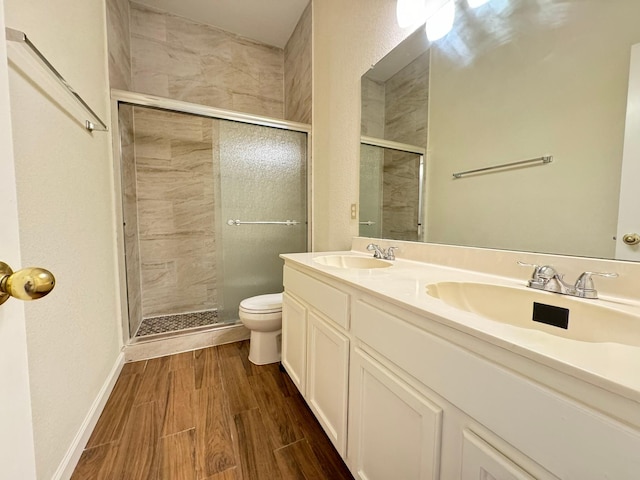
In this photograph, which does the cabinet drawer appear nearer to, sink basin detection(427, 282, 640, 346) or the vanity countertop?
the vanity countertop

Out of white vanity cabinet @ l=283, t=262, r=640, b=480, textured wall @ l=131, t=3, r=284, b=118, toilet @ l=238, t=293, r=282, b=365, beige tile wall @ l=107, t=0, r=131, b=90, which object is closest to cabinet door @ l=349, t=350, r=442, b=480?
white vanity cabinet @ l=283, t=262, r=640, b=480

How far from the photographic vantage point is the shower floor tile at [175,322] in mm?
2041

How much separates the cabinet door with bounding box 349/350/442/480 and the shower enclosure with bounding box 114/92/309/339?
149 centimetres

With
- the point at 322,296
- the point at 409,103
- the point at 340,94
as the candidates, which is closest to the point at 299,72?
the point at 340,94

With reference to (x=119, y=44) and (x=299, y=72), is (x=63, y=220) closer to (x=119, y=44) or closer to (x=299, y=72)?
(x=119, y=44)

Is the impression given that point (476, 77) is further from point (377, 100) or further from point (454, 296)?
point (454, 296)

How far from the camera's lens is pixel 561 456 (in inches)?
14.5

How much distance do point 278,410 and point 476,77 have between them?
5.83 ft

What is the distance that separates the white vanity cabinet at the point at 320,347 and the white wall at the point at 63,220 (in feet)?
3.01

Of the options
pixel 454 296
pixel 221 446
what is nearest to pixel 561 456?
pixel 454 296

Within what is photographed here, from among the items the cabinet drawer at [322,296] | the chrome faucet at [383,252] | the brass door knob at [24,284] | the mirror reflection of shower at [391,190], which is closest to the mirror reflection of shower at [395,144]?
the mirror reflection of shower at [391,190]

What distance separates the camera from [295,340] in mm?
1340

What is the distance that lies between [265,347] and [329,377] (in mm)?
848

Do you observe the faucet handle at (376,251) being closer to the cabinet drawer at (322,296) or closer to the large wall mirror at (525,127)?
the large wall mirror at (525,127)
